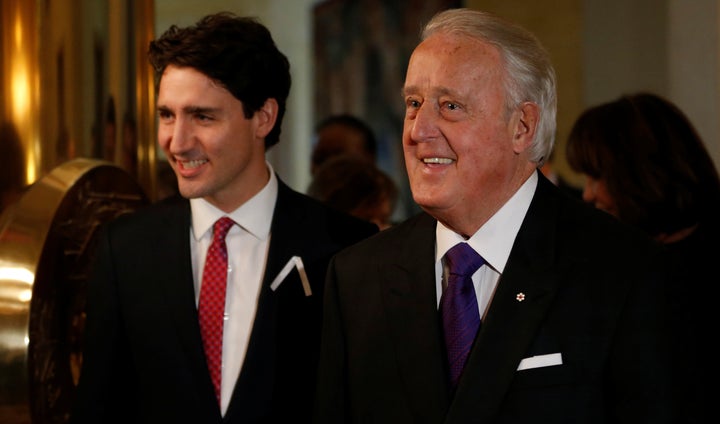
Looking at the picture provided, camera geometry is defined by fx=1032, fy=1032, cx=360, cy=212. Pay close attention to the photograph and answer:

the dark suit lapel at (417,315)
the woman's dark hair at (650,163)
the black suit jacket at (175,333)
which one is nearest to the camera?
the dark suit lapel at (417,315)

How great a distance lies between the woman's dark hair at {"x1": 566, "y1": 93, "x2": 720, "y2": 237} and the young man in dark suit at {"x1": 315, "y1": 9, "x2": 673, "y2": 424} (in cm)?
90

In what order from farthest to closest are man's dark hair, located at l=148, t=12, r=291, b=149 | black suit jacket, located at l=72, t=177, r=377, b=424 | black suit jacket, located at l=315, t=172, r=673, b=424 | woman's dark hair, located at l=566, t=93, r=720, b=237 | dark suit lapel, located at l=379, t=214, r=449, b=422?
woman's dark hair, located at l=566, t=93, r=720, b=237 < man's dark hair, located at l=148, t=12, r=291, b=149 < black suit jacket, located at l=72, t=177, r=377, b=424 < dark suit lapel, located at l=379, t=214, r=449, b=422 < black suit jacket, located at l=315, t=172, r=673, b=424

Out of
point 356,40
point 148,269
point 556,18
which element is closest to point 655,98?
point 148,269

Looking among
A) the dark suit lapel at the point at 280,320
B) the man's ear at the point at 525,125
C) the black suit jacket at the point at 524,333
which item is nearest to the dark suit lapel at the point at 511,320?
the black suit jacket at the point at 524,333

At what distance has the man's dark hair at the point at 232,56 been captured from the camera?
2.52m

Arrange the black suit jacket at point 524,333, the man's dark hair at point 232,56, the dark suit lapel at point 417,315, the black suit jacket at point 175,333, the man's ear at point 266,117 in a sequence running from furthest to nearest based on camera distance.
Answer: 1. the man's ear at point 266,117
2. the man's dark hair at point 232,56
3. the black suit jacket at point 175,333
4. the dark suit lapel at point 417,315
5. the black suit jacket at point 524,333

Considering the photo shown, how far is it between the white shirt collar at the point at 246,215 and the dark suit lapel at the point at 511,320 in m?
0.80

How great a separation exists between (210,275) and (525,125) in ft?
2.91

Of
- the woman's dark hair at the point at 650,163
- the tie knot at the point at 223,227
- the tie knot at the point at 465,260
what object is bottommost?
the tie knot at the point at 465,260

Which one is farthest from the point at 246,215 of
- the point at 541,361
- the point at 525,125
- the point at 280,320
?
the point at 541,361

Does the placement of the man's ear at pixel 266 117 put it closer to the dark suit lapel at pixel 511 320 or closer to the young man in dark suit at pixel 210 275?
the young man in dark suit at pixel 210 275

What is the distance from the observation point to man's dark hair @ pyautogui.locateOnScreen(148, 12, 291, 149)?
252 cm

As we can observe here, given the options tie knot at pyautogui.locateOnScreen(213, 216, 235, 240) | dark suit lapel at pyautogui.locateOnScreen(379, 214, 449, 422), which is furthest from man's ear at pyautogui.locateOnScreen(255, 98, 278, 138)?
dark suit lapel at pyautogui.locateOnScreen(379, 214, 449, 422)

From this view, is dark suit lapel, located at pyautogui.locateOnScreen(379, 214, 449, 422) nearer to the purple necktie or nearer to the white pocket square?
the purple necktie
